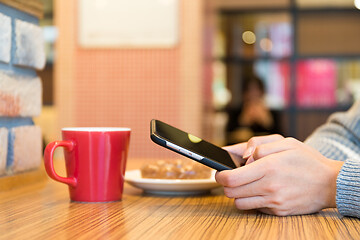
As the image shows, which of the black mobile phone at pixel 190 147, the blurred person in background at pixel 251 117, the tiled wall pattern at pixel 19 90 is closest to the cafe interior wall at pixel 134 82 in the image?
the tiled wall pattern at pixel 19 90

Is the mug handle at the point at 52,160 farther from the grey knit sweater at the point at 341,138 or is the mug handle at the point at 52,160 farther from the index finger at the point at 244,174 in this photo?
the grey knit sweater at the point at 341,138

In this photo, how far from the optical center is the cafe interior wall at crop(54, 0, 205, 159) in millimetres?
2668

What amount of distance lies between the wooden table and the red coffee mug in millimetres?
23

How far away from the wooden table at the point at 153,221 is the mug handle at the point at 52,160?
4 cm

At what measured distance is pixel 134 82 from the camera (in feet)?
8.87

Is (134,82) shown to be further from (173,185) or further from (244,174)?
(244,174)

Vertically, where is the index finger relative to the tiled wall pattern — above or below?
below

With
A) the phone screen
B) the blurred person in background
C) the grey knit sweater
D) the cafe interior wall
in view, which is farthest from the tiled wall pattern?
the blurred person in background

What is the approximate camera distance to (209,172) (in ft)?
3.12

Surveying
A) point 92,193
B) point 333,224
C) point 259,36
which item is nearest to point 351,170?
point 333,224

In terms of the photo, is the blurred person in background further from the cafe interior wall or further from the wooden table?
the wooden table

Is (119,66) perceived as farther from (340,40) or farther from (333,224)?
(340,40)

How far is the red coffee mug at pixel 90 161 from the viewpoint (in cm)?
77

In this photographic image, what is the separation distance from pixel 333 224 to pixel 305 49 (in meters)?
4.48
